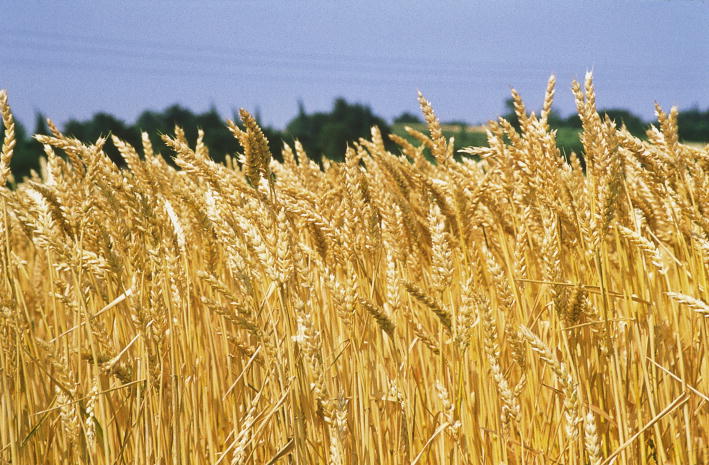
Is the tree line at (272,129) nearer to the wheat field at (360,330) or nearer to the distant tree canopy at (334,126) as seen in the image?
the distant tree canopy at (334,126)

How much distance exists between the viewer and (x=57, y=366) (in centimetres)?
124

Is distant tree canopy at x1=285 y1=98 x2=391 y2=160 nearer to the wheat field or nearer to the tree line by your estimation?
the tree line

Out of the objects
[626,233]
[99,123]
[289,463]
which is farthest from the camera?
[99,123]

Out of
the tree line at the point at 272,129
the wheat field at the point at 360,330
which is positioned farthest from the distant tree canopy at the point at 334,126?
the wheat field at the point at 360,330

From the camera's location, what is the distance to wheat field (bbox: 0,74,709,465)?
3.84ft

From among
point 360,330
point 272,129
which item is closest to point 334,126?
point 272,129

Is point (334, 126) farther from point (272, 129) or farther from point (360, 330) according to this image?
point (360, 330)

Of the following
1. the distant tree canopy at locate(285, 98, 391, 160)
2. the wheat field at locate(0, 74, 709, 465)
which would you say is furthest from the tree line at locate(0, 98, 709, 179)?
the wheat field at locate(0, 74, 709, 465)

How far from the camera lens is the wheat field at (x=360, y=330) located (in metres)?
1.17

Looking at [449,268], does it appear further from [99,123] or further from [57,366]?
[99,123]

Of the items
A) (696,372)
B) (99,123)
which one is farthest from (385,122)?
(696,372)

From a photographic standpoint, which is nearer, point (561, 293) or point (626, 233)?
→ point (561, 293)

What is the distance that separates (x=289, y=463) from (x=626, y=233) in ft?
3.07

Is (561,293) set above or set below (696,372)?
above
